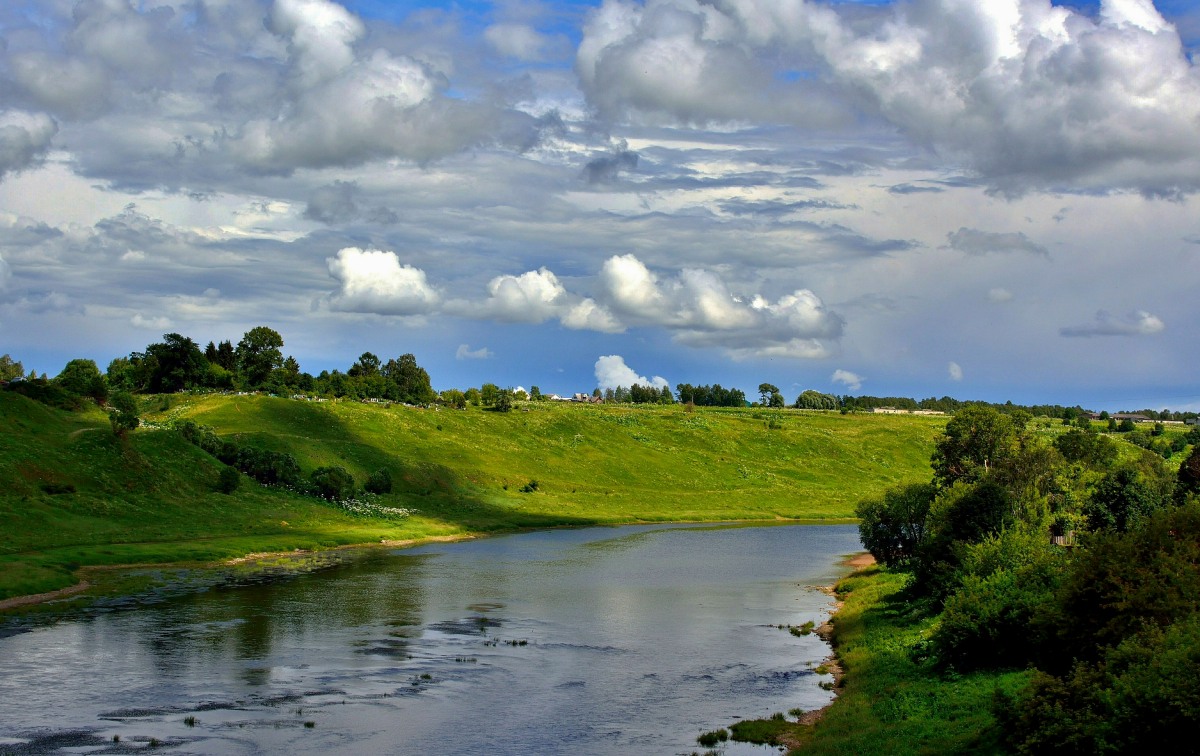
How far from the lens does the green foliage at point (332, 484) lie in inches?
5231

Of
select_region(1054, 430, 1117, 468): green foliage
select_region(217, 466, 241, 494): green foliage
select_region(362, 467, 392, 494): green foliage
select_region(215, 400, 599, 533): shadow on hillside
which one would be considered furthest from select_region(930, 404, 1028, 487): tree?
select_region(217, 466, 241, 494): green foliage

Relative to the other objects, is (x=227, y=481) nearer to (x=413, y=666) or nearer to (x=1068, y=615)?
(x=413, y=666)

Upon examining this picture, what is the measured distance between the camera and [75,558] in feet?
258

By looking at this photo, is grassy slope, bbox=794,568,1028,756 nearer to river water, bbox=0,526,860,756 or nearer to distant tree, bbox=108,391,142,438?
river water, bbox=0,526,860,756

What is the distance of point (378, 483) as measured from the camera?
143 m

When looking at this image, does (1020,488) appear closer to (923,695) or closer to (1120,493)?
(1120,493)

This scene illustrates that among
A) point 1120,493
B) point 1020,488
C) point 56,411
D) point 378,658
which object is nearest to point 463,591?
point 378,658

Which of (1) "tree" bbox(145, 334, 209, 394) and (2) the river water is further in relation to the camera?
(1) "tree" bbox(145, 334, 209, 394)

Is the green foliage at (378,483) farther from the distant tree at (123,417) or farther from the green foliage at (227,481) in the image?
the distant tree at (123,417)

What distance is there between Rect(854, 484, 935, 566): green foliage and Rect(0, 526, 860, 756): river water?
28.1 ft

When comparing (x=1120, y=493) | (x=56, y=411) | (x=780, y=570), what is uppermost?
(x=56, y=411)

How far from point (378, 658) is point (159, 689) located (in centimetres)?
1113

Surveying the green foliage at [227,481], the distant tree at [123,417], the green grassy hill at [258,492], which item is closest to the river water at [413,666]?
the green grassy hill at [258,492]

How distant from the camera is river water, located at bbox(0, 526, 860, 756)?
36.9 meters
